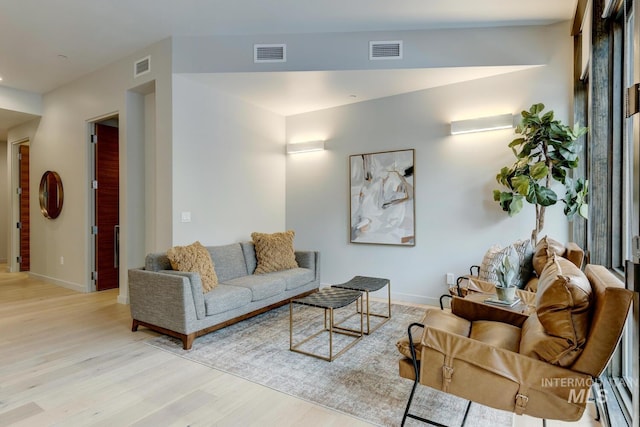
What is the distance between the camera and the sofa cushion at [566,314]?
141 centimetres

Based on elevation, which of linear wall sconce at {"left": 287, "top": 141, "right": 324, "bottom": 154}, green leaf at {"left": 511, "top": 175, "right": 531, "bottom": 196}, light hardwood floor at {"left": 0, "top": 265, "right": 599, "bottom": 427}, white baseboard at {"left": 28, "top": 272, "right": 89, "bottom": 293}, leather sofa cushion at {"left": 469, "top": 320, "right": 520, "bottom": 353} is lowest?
light hardwood floor at {"left": 0, "top": 265, "right": 599, "bottom": 427}

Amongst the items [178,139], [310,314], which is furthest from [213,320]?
[178,139]

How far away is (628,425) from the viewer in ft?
5.95

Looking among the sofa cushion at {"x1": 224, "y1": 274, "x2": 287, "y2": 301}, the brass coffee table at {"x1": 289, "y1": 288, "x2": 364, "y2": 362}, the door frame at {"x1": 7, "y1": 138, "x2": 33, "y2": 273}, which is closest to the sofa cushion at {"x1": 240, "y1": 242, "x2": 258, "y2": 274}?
the sofa cushion at {"x1": 224, "y1": 274, "x2": 287, "y2": 301}

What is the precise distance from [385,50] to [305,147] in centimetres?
195

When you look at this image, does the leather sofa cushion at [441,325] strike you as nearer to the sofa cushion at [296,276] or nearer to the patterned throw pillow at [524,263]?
the patterned throw pillow at [524,263]

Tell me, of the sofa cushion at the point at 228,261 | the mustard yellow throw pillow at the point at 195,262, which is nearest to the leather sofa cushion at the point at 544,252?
the mustard yellow throw pillow at the point at 195,262

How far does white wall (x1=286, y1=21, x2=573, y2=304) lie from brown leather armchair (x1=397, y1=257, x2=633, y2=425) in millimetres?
2344

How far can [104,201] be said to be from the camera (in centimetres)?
518

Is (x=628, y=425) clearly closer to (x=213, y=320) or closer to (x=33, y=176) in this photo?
(x=213, y=320)

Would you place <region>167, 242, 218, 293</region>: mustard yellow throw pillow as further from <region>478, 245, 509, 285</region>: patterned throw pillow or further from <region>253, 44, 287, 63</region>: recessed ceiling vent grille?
<region>478, 245, 509, 285</region>: patterned throw pillow

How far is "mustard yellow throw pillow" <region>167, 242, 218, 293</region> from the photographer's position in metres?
3.35

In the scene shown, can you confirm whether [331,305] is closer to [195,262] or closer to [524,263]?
[195,262]

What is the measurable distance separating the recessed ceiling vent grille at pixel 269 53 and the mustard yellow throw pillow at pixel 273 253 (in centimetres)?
217
